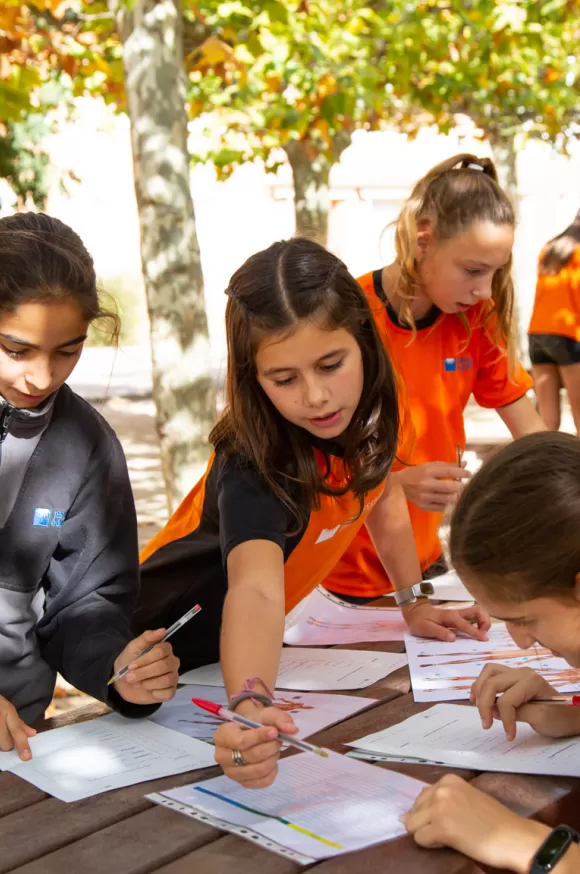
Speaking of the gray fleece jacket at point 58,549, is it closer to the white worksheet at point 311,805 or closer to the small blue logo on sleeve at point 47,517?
the small blue logo on sleeve at point 47,517

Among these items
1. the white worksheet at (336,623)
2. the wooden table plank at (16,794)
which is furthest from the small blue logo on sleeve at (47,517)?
the white worksheet at (336,623)

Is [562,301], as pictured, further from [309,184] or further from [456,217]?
[309,184]

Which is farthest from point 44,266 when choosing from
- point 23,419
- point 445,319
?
point 445,319

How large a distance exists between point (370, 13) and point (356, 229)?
62.5 ft

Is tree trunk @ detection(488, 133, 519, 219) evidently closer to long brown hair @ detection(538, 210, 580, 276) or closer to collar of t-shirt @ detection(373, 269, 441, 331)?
long brown hair @ detection(538, 210, 580, 276)

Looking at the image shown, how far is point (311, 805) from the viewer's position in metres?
1.48

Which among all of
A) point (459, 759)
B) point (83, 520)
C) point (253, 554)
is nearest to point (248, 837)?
point (459, 759)

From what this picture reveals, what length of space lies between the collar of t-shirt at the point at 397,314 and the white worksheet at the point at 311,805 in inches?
52.6

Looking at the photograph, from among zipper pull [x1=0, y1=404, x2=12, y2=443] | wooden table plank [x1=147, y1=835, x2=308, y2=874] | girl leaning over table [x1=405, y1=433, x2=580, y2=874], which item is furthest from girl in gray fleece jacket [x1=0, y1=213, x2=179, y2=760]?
girl leaning over table [x1=405, y1=433, x2=580, y2=874]

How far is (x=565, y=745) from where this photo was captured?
1.70 metres

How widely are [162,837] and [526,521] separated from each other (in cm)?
65

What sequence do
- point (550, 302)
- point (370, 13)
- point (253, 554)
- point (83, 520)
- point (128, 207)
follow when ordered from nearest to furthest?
point (253, 554)
point (83, 520)
point (550, 302)
point (370, 13)
point (128, 207)

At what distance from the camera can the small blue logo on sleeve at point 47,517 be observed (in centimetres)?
198

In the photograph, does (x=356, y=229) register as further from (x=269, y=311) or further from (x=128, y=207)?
(x=269, y=311)
